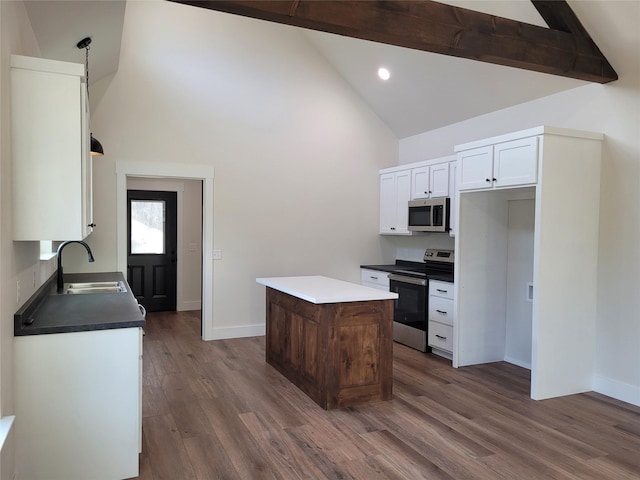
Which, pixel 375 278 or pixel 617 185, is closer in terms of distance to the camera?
pixel 617 185

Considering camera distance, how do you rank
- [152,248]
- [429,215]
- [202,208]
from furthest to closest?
[152,248] < [202,208] < [429,215]

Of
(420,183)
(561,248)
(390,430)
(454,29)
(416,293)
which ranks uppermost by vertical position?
(454,29)

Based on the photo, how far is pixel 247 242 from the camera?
5.90m

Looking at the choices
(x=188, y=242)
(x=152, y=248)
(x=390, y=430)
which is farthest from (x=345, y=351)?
(x=152, y=248)

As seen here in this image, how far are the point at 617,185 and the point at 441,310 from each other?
1971 millimetres

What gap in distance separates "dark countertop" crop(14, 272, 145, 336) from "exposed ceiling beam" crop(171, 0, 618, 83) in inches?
68.3

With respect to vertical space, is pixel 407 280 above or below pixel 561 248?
below

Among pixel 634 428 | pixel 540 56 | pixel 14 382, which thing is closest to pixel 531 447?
pixel 634 428

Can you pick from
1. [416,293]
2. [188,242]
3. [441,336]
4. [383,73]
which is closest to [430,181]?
[416,293]

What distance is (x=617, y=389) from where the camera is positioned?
3922mm

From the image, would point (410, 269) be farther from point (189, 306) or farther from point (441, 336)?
point (189, 306)

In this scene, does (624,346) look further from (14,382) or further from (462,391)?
(14,382)

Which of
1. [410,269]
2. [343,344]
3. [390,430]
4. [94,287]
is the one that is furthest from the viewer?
[410,269]

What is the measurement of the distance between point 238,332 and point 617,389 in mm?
3963
